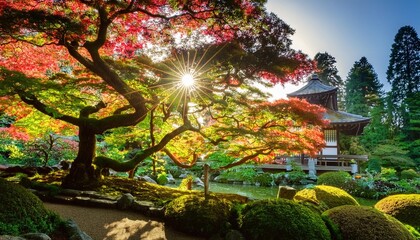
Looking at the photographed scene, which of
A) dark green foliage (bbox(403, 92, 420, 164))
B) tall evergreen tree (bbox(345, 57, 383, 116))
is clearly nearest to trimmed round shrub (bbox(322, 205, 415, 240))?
dark green foliage (bbox(403, 92, 420, 164))

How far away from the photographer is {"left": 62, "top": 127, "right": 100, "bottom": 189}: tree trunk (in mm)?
7172

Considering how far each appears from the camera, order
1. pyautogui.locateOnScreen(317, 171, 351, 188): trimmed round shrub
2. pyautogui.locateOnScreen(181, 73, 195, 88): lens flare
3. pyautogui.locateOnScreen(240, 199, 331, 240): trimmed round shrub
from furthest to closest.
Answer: pyautogui.locateOnScreen(317, 171, 351, 188): trimmed round shrub < pyautogui.locateOnScreen(181, 73, 195, 88): lens flare < pyautogui.locateOnScreen(240, 199, 331, 240): trimmed round shrub

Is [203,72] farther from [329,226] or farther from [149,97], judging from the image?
[329,226]

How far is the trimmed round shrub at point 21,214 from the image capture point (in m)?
3.53

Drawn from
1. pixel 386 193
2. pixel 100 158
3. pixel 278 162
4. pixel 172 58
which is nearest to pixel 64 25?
pixel 172 58

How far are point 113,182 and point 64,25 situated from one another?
439 cm

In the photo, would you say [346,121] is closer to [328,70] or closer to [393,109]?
[393,109]

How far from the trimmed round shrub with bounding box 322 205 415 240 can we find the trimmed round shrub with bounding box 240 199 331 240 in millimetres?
347

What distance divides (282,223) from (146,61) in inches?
197

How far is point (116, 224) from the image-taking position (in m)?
5.18

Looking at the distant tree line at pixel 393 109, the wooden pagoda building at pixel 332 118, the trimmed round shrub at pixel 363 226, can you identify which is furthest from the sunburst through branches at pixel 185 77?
the distant tree line at pixel 393 109

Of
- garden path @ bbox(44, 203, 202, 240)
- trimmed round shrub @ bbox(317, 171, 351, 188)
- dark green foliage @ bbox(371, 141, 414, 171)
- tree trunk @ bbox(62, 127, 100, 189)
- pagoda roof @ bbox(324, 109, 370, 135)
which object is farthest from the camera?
dark green foliage @ bbox(371, 141, 414, 171)

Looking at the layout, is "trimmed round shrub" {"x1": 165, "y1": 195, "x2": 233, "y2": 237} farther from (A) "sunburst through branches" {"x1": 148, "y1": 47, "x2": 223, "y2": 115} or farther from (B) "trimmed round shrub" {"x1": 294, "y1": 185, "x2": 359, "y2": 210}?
(A) "sunburst through branches" {"x1": 148, "y1": 47, "x2": 223, "y2": 115}

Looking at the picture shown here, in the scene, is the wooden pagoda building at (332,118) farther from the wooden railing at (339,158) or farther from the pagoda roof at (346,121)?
the wooden railing at (339,158)
